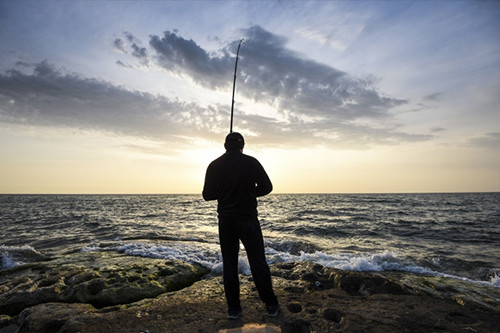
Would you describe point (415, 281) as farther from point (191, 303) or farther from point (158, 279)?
point (158, 279)

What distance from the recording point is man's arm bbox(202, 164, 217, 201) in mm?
3674

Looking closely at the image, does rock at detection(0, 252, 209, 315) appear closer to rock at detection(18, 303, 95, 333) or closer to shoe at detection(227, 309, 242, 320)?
rock at detection(18, 303, 95, 333)

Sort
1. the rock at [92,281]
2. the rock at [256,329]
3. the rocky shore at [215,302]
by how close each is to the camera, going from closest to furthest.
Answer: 1. the rock at [256,329]
2. the rocky shore at [215,302]
3. the rock at [92,281]

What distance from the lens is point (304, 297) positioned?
4.25m

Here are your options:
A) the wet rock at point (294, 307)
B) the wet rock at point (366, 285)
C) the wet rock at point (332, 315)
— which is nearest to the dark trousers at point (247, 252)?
the wet rock at point (294, 307)

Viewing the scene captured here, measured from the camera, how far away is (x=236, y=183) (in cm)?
350

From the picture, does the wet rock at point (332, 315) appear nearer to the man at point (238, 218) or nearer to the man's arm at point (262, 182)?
the man at point (238, 218)

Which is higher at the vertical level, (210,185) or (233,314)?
(210,185)

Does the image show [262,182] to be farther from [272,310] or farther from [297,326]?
[297,326]

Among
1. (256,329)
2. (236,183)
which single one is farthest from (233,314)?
(236,183)

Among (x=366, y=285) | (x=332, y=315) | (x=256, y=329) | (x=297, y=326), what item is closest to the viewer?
(x=256, y=329)

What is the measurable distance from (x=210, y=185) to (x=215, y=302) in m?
1.89

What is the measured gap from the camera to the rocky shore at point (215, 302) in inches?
131

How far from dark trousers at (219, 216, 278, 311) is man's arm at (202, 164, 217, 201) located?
0.36m
